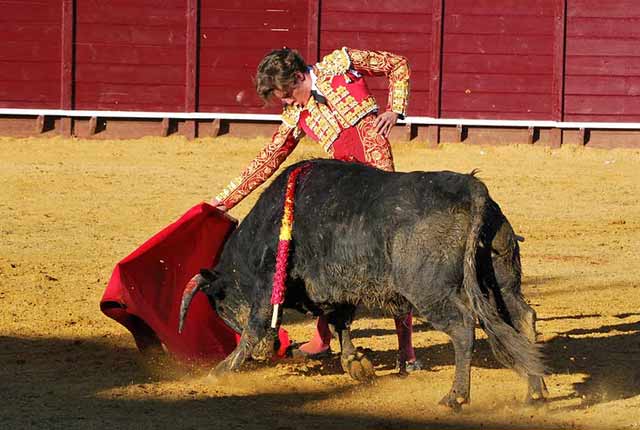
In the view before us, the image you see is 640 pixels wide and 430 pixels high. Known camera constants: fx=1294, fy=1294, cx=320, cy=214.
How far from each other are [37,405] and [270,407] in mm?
738

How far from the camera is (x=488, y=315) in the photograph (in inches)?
156

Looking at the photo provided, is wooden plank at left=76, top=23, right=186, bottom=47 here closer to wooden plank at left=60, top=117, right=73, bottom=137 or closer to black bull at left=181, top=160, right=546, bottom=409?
wooden plank at left=60, top=117, right=73, bottom=137

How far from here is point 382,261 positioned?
4.12m

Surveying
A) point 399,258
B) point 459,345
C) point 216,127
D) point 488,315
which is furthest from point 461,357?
point 216,127

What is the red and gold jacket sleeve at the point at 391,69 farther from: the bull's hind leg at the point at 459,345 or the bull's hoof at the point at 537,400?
the bull's hoof at the point at 537,400

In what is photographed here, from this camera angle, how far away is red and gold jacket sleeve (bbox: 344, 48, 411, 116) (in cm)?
468

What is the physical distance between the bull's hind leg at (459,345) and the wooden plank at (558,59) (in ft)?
27.4

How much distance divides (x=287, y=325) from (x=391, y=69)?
4.84ft

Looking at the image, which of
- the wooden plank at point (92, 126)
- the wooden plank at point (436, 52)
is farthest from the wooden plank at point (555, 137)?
the wooden plank at point (92, 126)

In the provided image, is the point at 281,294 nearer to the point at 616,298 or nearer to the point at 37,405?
the point at 37,405

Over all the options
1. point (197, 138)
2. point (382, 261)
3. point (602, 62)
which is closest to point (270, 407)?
point (382, 261)

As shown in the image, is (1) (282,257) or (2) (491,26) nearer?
(1) (282,257)

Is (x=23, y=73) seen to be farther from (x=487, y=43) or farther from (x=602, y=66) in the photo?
(x=602, y=66)

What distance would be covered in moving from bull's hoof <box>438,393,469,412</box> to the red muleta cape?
1.10 m
